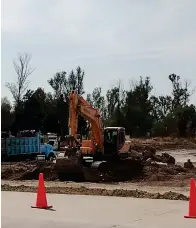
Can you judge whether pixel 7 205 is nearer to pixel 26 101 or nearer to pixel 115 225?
pixel 115 225

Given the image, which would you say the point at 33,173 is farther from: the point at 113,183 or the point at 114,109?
the point at 114,109

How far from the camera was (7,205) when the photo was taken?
13.3 metres

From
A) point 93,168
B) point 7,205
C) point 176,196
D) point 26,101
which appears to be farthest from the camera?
point 26,101

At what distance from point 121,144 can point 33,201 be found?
1308 centimetres

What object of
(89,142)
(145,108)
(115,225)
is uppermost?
(145,108)

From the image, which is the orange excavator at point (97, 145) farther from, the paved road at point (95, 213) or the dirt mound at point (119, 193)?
the paved road at point (95, 213)

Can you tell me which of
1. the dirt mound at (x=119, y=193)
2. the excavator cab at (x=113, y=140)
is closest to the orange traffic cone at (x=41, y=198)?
the dirt mound at (x=119, y=193)

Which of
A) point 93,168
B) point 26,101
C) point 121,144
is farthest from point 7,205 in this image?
point 26,101

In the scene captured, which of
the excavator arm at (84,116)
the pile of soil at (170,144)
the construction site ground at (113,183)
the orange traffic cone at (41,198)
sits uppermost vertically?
the excavator arm at (84,116)

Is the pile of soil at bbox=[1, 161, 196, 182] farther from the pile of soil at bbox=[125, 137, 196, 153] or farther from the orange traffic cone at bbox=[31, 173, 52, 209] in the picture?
the pile of soil at bbox=[125, 137, 196, 153]

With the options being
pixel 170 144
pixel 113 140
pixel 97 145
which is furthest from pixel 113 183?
pixel 170 144

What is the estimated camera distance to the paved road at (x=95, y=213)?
1024cm

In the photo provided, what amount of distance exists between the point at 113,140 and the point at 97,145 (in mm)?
881

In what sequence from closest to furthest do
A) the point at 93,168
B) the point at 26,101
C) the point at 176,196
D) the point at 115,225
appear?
the point at 115,225, the point at 176,196, the point at 93,168, the point at 26,101
